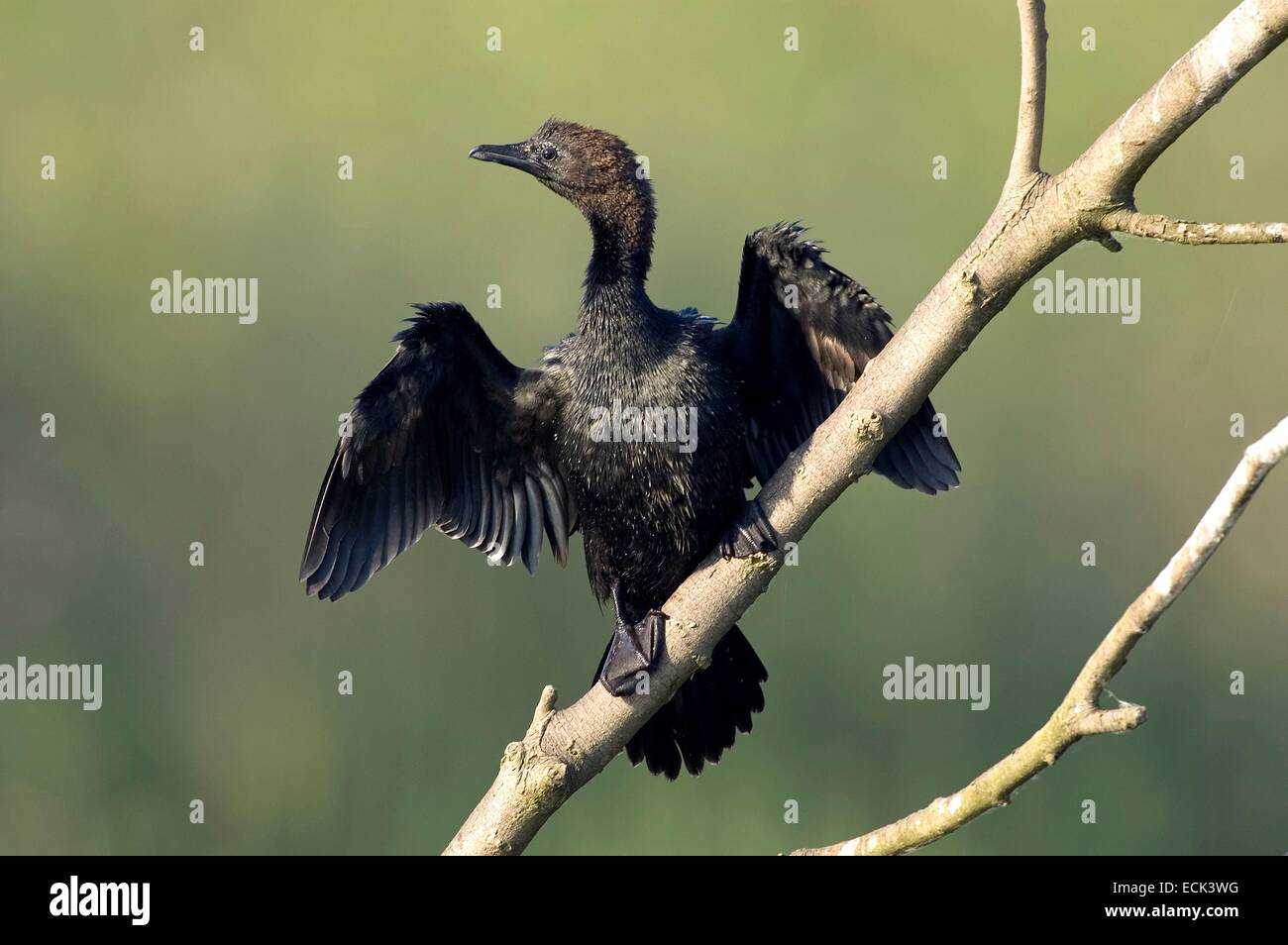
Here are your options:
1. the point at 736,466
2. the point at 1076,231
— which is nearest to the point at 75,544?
the point at 736,466

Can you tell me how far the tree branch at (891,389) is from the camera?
399 cm

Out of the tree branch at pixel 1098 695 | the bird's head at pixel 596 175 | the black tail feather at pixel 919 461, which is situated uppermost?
the bird's head at pixel 596 175

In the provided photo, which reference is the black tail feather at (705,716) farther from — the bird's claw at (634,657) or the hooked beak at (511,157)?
the hooked beak at (511,157)

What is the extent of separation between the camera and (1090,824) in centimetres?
1081

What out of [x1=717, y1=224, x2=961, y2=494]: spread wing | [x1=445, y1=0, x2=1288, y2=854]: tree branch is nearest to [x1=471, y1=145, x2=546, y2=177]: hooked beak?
[x1=717, y1=224, x2=961, y2=494]: spread wing

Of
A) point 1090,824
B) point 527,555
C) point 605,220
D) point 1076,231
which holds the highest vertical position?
point 605,220

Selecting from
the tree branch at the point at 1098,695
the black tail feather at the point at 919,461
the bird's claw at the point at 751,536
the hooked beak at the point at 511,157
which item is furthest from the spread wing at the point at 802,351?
the tree branch at the point at 1098,695

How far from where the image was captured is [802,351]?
562 centimetres

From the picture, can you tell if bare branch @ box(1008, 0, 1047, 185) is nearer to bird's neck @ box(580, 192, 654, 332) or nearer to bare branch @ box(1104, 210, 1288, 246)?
bare branch @ box(1104, 210, 1288, 246)

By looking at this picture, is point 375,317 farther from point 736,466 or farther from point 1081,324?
point 736,466

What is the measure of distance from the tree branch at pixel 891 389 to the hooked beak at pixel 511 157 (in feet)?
5.70

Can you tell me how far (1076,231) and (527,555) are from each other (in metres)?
2.47

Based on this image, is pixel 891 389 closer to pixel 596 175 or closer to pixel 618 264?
pixel 618 264

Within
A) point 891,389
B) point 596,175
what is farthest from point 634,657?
point 596,175
